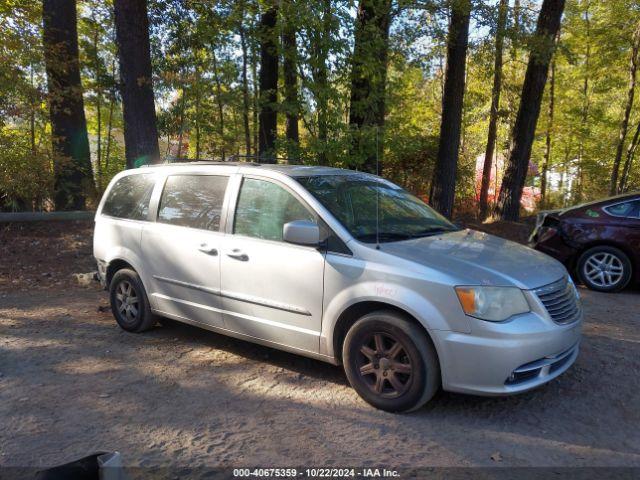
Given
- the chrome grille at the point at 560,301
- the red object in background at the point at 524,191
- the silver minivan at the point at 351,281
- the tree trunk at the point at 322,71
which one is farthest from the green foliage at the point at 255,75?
the chrome grille at the point at 560,301

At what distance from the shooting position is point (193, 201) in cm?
521

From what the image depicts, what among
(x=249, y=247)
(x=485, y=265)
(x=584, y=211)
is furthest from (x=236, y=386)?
(x=584, y=211)

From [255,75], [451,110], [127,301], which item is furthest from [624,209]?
[255,75]

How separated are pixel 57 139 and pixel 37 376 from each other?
860 centimetres

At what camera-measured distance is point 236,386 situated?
14.5ft

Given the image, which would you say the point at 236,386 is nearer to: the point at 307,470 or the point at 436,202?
the point at 307,470

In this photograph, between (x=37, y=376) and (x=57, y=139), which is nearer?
(x=37, y=376)

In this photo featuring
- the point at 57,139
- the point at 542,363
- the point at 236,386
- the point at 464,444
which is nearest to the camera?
the point at 464,444

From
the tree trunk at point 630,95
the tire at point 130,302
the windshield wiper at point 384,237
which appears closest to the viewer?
the windshield wiper at point 384,237

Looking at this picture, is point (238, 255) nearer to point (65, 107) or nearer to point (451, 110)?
point (451, 110)

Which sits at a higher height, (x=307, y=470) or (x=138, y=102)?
(x=138, y=102)

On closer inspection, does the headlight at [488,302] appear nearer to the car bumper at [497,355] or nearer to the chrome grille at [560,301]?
the car bumper at [497,355]

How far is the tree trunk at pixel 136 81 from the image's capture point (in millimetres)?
8891

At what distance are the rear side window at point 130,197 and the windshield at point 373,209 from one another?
6.63 ft
